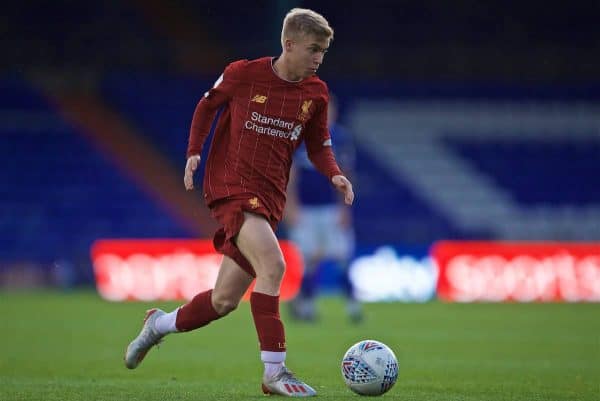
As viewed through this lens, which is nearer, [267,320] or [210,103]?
[267,320]

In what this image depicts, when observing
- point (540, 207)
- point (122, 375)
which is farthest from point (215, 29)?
point (122, 375)

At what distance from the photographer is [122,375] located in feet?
23.4

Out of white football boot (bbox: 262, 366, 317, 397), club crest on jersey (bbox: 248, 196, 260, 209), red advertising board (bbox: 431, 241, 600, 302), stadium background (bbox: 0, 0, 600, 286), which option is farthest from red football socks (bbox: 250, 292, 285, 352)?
stadium background (bbox: 0, 0, 600, 286)

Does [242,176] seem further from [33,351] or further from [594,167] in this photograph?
[594,167]

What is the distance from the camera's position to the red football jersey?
6.01m

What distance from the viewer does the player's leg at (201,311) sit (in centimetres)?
605

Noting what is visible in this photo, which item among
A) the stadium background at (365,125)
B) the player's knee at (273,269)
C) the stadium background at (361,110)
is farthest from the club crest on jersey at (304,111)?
the stadium background at (361,110)

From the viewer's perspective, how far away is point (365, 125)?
25453 mm

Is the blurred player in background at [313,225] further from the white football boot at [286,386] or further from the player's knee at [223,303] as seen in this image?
the white football boot at [286,386]

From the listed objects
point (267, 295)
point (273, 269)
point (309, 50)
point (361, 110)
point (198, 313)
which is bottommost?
point (198, 313)

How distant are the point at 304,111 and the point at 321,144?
34cm

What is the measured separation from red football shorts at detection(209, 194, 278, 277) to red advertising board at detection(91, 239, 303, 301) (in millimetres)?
11061

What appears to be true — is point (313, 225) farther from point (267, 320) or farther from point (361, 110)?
point (361, 110)

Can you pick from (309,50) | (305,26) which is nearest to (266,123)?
(309,50)
